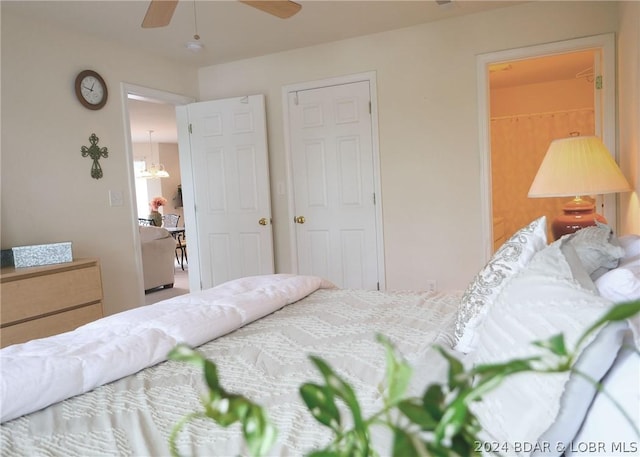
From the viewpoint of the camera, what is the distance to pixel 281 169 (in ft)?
13.8

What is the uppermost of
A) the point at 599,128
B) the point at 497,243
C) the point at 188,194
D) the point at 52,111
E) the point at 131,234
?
the point at 52,111

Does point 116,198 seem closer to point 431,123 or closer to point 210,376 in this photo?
point 431,123

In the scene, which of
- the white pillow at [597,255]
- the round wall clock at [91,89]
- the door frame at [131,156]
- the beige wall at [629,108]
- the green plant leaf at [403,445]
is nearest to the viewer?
the green plant leaf at [403,445]

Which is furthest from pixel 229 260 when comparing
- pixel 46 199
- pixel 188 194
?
pixel 46 199

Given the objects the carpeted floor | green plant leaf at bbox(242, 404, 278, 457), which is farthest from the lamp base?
the carpeted floor

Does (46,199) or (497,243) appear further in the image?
(497,243)

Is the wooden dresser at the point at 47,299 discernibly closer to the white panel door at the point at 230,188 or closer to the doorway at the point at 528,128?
the white panel door at the point at 230,188

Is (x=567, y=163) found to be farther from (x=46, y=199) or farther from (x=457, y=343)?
(x=46, y=199)

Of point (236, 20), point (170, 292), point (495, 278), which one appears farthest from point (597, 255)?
point (170, 292)

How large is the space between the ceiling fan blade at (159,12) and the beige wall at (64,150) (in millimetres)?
1233

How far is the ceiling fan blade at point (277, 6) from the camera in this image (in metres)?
2.24

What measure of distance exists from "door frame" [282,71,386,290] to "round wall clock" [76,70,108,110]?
1.52 m

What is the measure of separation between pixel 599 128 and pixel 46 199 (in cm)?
395

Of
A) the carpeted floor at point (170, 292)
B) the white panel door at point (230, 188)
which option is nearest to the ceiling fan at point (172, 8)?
the white panel door at point (230, 188)
